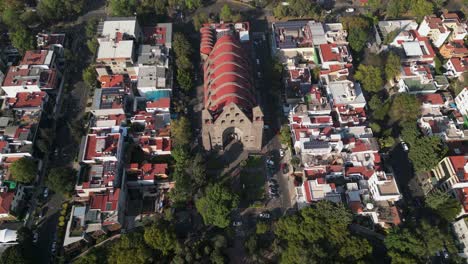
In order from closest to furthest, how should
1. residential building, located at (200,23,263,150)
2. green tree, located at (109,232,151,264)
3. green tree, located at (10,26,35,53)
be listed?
green tree, located at (109,232,151,264)
residential building, located at (200,23,263,150)
green tree, located at (10,26,35,53)

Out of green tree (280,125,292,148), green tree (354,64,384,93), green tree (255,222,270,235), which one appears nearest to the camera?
green tree (255,222,270,235)

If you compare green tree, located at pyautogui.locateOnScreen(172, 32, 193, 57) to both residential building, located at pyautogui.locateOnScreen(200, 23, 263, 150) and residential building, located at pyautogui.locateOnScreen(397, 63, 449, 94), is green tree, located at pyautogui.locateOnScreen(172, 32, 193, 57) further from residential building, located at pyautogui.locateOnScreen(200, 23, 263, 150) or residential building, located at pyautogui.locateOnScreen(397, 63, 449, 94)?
residential building, located at pyautogui.locateOnScreen(397, 63, 449, 94)

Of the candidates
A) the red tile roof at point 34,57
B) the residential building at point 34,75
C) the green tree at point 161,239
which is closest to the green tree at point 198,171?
the green tree at point 161,239

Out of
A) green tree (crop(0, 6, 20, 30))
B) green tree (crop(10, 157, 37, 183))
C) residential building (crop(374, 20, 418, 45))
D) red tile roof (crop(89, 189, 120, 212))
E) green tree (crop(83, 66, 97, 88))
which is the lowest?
red tile roof (crop(89, 189, 120, 212))

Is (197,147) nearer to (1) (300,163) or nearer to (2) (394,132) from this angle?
(1) (300,163)

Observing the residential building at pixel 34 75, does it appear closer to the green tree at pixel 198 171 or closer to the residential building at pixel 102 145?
the residential building at pixel 102 145

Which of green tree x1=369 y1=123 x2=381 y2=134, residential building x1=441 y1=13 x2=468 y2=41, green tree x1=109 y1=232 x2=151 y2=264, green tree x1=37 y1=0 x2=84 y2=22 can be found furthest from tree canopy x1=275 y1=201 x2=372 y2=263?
green tree x1=37 y1=0 x2=84 y2=22
